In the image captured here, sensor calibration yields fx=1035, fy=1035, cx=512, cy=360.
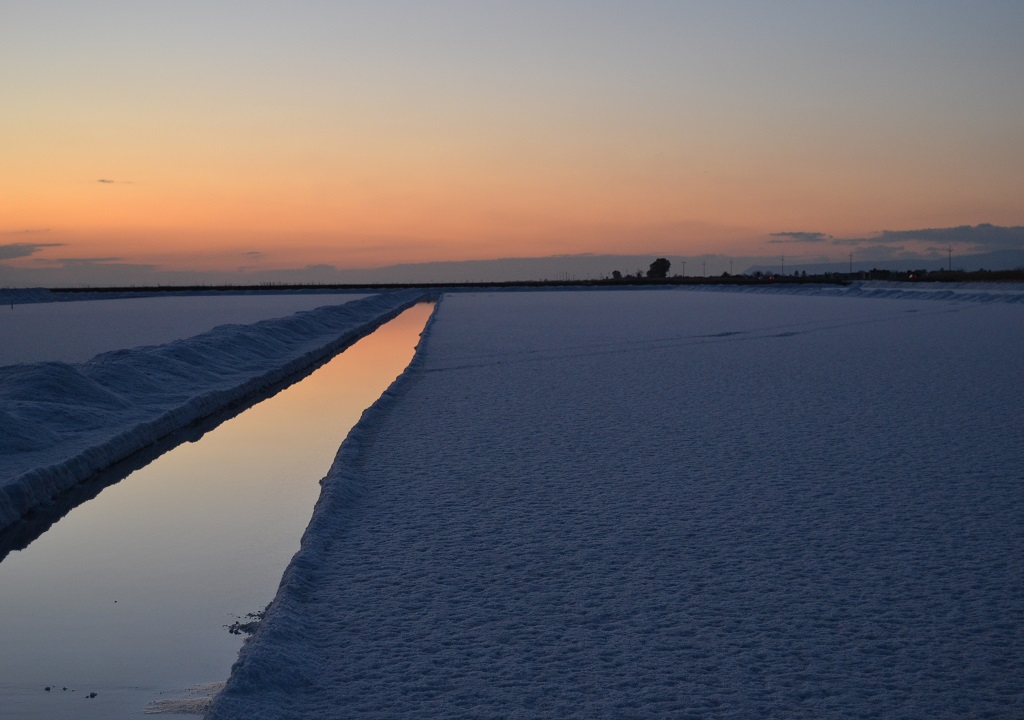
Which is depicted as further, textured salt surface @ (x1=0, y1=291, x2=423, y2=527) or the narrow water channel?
textured salt surface @ (x1=0, y1=291, x2=423, y2=527)

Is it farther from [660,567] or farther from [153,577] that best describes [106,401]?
[660,567]

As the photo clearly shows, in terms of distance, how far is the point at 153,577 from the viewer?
4531 millimetres

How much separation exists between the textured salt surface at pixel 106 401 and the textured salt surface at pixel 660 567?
177cm

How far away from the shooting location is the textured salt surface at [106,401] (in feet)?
21.2

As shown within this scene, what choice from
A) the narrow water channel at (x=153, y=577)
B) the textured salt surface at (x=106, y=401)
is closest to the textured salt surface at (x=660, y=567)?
the narrow water channel at (x=153, y=577)

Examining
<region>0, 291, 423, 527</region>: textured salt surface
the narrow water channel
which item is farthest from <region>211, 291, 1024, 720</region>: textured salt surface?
<region>0, 291, 423, 527</region>: textured salt surface

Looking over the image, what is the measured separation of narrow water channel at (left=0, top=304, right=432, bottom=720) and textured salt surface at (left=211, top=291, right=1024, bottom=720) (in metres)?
0.32

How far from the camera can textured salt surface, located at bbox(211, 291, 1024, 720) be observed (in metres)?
2.98

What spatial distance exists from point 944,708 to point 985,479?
3.14 m

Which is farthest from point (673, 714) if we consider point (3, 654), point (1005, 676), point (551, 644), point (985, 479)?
point (985, 479)

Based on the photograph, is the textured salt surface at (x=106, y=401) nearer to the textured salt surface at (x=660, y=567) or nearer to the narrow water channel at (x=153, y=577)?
the narrow water channel at (x=153, y=577)

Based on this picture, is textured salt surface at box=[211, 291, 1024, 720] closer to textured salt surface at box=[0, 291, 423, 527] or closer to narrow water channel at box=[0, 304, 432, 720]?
narrow water channel at box=[0, 304, 432, 720]

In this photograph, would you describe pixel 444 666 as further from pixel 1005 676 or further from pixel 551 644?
pixel 1005 676

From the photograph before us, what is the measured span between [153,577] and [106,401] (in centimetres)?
513
